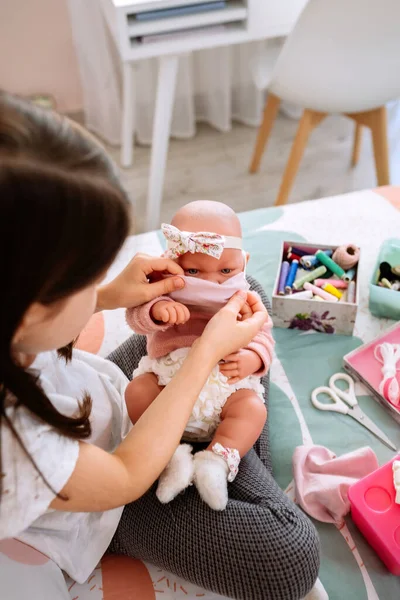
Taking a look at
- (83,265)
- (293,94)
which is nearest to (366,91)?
(293,94)

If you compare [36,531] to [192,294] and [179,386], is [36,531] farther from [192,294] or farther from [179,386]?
[192,294]

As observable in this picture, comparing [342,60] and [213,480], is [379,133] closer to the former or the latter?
[342,60]

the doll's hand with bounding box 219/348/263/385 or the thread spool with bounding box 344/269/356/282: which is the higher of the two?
the doll's hand with bounding box 219/348/263/385

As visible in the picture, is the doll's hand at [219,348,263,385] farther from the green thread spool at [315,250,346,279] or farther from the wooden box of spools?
the green thread spool at [315,250,346,279]

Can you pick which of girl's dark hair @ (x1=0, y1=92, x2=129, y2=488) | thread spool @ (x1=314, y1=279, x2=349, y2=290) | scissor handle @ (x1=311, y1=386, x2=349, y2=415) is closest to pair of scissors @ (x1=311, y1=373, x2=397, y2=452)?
scissor handle @ (x1=311, y1=386, x2=349, y2=415)

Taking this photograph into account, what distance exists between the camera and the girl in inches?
20.0

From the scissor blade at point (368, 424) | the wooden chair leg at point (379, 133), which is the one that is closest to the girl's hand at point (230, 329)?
the scissor blade at point (368, 424)

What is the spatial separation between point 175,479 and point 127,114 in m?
1.75

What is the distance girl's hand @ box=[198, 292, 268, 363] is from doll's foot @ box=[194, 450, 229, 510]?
17 centimetres

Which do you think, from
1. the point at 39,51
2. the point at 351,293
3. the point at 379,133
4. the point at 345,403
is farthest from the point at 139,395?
the point at 39,51

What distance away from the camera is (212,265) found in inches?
40.6

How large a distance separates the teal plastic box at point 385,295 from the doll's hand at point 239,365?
447 mm

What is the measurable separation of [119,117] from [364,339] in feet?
5.33

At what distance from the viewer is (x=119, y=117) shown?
2416 mm
